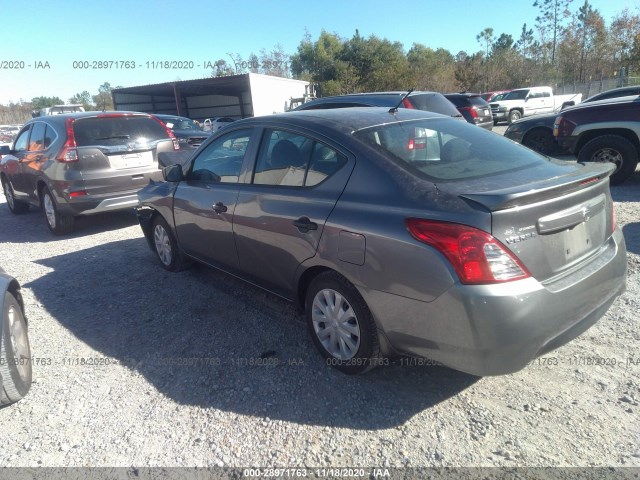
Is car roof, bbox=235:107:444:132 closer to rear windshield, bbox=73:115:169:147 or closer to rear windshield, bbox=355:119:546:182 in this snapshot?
rear windshield, bbox=355:119:546:182

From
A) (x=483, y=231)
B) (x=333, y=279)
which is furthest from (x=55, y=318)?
(x=483, y=231)

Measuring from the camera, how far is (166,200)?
182 inches

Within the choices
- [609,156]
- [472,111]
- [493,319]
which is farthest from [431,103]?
[493,319]

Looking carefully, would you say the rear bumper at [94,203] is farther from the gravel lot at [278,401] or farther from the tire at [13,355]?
the tire at [13,355]

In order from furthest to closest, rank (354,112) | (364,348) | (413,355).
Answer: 1. (354,112)
2. (364,348)
3. (413,355)

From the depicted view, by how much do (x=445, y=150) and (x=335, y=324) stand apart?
1.34 metres

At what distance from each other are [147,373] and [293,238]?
1.40m

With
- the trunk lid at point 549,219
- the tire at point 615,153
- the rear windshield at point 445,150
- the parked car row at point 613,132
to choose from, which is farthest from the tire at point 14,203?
the tire at point 615,153

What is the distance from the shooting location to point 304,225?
115 inches

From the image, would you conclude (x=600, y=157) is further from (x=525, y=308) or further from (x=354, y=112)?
(x=525, y=308)

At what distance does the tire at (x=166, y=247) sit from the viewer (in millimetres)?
4785

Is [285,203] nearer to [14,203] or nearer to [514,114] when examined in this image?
[14,203]

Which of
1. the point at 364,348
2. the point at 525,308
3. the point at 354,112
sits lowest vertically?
the point at 364,348

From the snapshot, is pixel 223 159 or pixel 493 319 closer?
pixel 493 319
